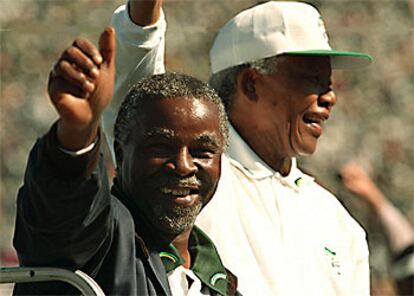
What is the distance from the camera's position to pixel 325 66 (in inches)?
158

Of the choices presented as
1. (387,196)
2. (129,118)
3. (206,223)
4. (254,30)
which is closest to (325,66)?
(254,30)

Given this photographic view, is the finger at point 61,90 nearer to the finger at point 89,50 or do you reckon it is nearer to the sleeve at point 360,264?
the finger at point 89,50

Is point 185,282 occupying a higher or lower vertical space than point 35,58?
higher

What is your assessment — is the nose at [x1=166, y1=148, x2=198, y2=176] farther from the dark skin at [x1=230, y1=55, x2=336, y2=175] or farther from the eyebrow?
the dark skin at [x1=230, y1=55, x2=336, y2=175]

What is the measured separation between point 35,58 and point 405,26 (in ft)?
7.93

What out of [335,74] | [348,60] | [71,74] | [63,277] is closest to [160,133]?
[63,277]

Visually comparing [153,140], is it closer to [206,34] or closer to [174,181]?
[174,181]

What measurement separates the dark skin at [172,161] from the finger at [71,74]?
1.62ft

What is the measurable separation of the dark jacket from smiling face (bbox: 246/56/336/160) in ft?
3.83

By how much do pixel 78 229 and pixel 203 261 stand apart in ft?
1.87

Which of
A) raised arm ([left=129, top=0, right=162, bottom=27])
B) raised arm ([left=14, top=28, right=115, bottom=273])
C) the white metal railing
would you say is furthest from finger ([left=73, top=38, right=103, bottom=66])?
raised arm ([left=129, top=0, right=162, bottom=27])

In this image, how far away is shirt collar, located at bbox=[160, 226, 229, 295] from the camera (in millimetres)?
2936

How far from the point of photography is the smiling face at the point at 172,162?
2865 mm

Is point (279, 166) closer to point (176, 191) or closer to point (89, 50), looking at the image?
point (176, 191)
